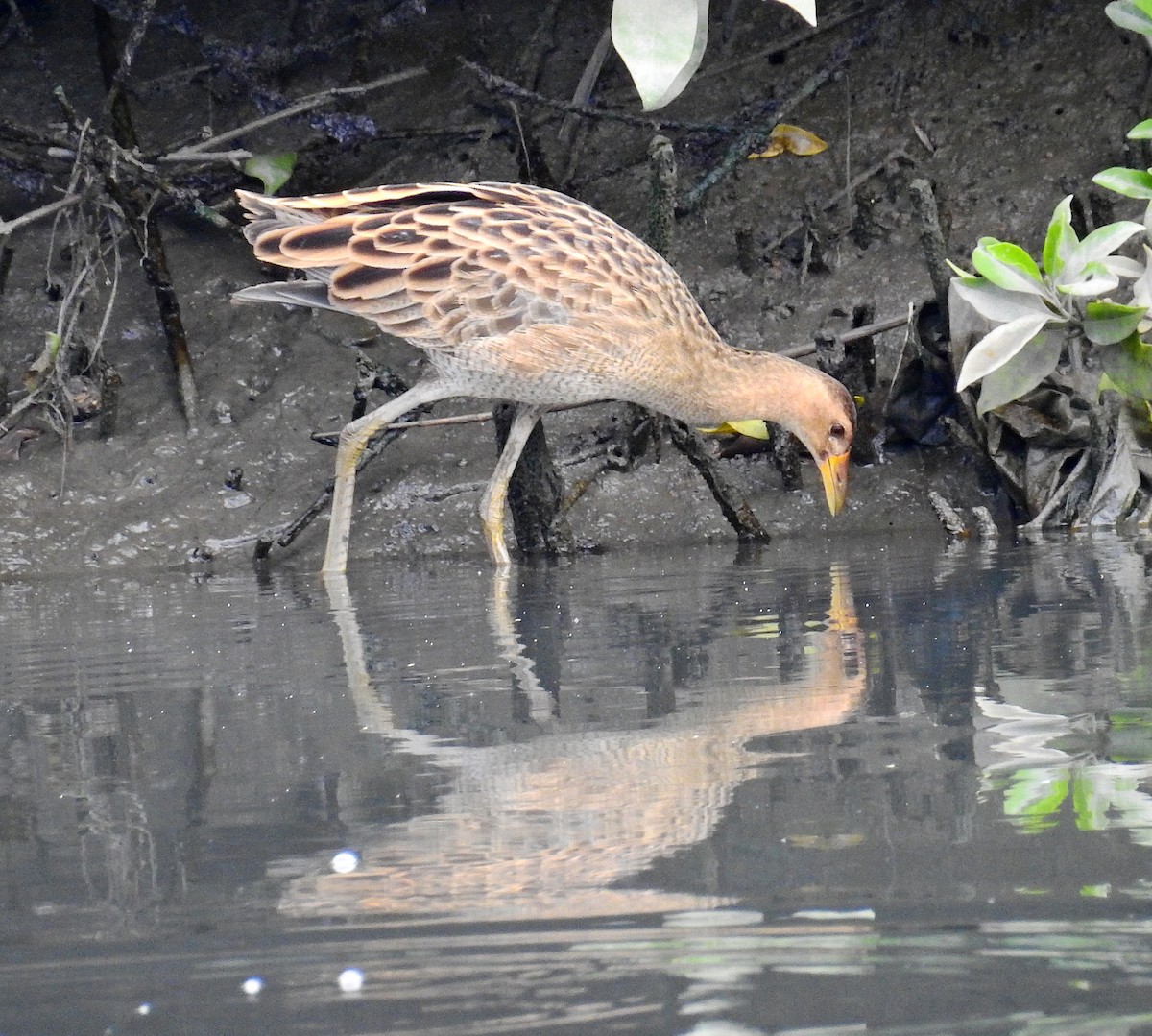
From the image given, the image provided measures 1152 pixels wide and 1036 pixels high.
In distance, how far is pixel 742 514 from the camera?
6.17 metres

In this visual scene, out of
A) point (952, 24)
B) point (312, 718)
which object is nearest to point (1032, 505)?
point (952, 24)

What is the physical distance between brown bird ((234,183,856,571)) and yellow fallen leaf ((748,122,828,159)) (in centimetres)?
205

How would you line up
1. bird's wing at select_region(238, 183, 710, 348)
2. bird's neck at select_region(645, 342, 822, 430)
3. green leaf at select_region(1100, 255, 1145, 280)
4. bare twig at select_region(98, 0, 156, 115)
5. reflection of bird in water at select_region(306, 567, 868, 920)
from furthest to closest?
bare twig at select_region(98, 0, 156, 115)
bird's neck at select_region(645, 342, 822, 430)
bird's wing at select_region(238, 183, 710, 348)
green leaf at select_region(1100, 255, 1145, 280)
reflection of bird in water at select_region(306, 567, 868, 920)

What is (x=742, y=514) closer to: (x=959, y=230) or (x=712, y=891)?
(x=959, y=230)

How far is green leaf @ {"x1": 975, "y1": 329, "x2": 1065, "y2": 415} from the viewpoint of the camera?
3.97 metres

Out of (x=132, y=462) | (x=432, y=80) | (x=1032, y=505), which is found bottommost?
(x=1032, y=505)

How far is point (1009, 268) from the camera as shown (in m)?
3.80

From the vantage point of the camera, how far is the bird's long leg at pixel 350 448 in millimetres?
5871

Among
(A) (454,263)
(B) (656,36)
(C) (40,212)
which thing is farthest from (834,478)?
(B) (656,36)

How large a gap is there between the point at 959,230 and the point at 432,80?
2.77 m

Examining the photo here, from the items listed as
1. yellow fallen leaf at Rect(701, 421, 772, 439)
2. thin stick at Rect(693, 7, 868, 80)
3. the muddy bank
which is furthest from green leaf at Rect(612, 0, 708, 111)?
thin stick at Rect(693, 7, 868, 80)

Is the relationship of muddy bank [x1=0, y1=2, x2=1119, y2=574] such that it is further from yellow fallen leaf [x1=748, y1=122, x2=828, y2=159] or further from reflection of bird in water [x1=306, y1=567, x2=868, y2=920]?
reflection of bird in water [x1=306, y1=567, x2=868, y2=920]

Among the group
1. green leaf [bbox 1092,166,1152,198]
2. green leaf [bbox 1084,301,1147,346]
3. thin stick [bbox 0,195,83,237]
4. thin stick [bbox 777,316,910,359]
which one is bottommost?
green leaf [bbox 1084,301,1147,346]

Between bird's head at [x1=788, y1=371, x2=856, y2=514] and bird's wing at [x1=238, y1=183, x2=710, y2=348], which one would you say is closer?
bird's wing at [x1=238, y1=183, x2=710, y2=348]
